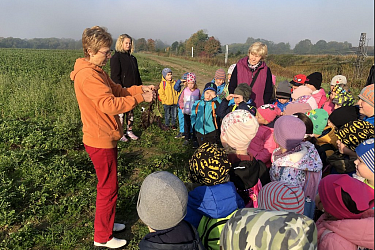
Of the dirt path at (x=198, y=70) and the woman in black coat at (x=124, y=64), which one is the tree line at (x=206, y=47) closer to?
the woman in black coat at (x=124, y=64)

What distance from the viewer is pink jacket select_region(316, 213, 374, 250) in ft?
5.10

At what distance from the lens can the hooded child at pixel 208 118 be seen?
4.99 metres

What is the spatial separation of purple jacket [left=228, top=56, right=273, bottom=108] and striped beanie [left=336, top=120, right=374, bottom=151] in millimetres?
2143

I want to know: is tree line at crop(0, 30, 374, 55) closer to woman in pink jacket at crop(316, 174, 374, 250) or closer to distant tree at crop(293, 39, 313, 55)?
distant tree at crop(293, 39, 313, 55)

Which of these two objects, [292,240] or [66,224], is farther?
[66,224]

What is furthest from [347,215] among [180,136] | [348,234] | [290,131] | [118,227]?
[180,136]

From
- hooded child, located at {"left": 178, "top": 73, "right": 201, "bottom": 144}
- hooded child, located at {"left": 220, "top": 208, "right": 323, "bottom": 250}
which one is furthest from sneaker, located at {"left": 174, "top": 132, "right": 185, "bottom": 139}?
hooded child, located at {"left": 220, "top": 208, "right": 323, "bottom": 250}

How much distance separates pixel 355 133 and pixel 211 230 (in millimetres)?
1894

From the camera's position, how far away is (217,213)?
2.05 metres

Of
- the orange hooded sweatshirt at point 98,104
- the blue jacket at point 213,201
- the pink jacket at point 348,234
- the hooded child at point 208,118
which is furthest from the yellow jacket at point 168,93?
the pink jacket at point 348,234

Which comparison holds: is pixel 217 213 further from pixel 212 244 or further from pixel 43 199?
pixel 43 199

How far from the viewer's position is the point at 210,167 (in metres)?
2.13

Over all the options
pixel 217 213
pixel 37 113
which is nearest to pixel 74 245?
pixel 217 213

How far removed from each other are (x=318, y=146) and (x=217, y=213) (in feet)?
7.37
